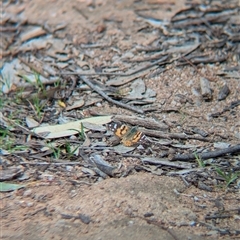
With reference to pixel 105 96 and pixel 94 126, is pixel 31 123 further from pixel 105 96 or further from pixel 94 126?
pixel 105 96

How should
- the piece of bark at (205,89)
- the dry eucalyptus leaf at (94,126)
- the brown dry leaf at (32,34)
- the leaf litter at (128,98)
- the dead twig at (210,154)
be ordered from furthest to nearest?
the brown dry leaf at (32,34) → the piece of bark at (205,89) → the dry eucalyptus leaf at (94,126) → the dead twig at (210,154) → the leaf litter at (128,98)

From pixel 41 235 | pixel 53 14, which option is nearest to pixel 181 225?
pixel 41 235

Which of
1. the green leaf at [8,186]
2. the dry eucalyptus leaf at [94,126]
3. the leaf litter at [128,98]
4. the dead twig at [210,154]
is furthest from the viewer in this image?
the dry eucalyptus leaf at [94,126]

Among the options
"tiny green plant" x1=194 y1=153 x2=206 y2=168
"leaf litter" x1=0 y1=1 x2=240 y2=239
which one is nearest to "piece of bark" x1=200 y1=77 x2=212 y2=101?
"leaf litter" x1=0 y1=1 x2=240 y2=239

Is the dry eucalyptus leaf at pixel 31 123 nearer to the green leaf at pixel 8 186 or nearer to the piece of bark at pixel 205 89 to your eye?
the green leaf at pixel 8 186

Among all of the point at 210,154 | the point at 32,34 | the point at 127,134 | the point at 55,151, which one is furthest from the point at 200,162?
the point at 32,34

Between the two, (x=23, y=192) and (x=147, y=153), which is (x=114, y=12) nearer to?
(x=147, y=153)

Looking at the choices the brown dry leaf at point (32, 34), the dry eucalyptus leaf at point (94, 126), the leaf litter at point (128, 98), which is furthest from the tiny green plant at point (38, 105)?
the brown dry leaf at point (32, 34)

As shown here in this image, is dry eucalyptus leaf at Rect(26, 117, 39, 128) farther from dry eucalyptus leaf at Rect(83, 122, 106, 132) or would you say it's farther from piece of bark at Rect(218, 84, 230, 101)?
piece of bark at Rect(218, 84, 230, 101)
